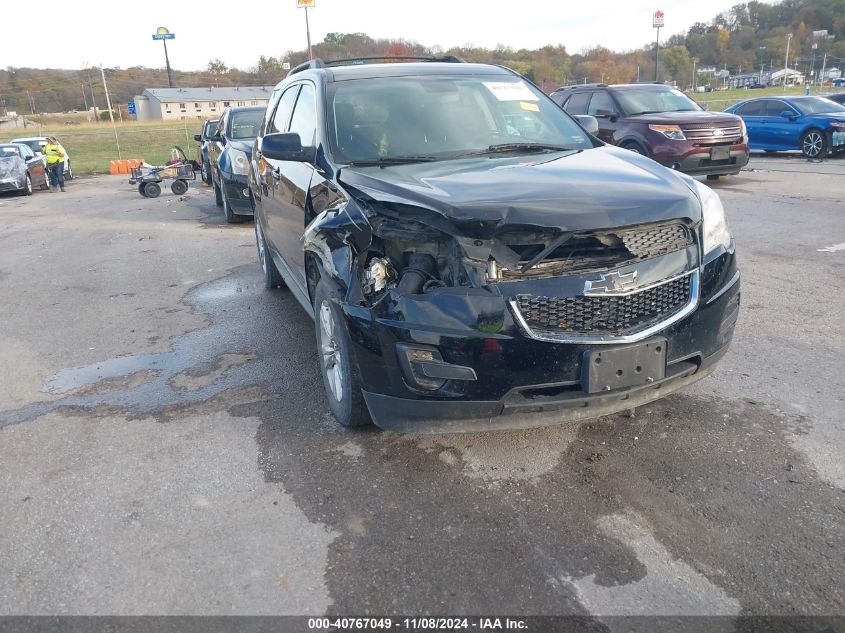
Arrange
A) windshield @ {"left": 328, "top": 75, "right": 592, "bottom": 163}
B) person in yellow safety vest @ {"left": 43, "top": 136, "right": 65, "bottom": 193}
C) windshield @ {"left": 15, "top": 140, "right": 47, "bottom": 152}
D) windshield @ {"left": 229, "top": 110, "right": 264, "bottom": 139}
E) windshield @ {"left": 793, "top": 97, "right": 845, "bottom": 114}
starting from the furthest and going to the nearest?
windshield @ {"left": 15, "top": 140, "right": 47, "bottom": 152} < person in yellow safety vest @ {"left": 43, "top": 136, "right": 65, "bottom": 193} < windshield @ {"left": 793, "top": 97, "right": 845, "bottom": 114} < windshield @ {"left": 229, "top": 110, "right": 264, "bottom": 139} < windshield @ {"left": 328, "top": 75, "right": 592, "bottom": 163}

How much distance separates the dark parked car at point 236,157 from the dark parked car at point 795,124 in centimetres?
1241

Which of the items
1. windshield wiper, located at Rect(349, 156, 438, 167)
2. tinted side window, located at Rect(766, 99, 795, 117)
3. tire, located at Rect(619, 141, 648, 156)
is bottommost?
tire, located at Rect(619, 141, 648, 156)

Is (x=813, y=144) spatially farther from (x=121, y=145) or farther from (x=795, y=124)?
(x=121, y=145)

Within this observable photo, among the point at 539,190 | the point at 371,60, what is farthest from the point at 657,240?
the point at 371,60

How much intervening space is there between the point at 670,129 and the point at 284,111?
8511 millimetres

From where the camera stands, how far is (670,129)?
12.0m

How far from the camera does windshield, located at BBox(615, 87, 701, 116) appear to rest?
13.0 m

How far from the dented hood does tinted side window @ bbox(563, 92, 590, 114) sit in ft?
34.8

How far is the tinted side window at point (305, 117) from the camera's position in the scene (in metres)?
4.46

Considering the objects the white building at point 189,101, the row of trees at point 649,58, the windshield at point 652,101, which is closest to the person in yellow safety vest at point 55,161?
the windshield at point 652,101

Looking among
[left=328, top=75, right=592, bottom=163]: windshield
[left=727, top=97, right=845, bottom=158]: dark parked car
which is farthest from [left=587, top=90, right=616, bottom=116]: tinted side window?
[left=328, top=75, right=592, bottom=163]: windshield

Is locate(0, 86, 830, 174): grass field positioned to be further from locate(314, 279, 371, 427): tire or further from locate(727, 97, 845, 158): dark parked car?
locate(314, 279, 371, 427): tire

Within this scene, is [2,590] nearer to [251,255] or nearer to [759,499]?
[759,499]

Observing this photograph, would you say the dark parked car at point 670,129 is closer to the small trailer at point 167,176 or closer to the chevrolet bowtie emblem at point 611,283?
the small trailer at point 167,176
